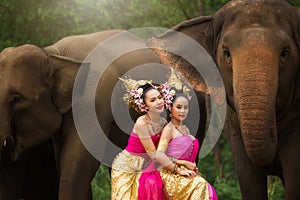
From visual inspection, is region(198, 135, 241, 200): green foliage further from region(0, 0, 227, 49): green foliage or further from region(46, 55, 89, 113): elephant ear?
region(46, 55, 89, 113): elephant ear

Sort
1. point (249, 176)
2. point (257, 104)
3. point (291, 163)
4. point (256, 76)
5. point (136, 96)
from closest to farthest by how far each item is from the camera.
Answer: point (257, 104) → point (256, 76) → point (136, 96) → point (291, 163) → point (249, 176)

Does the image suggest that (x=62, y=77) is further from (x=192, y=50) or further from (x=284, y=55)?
(x=284, y=55)

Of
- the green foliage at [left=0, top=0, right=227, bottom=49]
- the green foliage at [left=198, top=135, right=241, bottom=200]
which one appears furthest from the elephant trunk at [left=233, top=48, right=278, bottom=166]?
the green foliage at [left=0, top=0, right=227, bottom=49]

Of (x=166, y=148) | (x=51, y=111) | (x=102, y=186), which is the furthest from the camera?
(x=102, y=186)

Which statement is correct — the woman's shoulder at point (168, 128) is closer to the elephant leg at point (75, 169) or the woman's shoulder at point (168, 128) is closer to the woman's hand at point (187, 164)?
the woman's hand at point (187, 164)

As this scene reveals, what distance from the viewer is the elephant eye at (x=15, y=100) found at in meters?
9.45

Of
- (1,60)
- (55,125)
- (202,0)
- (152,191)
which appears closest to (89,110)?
(55,125)

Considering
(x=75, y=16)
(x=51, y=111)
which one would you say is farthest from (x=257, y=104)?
(x=75, y=16)

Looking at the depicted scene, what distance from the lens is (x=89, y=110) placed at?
9.63 metres

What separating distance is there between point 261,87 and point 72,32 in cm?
946

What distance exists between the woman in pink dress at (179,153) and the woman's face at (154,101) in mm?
68

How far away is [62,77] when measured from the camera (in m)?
9.74

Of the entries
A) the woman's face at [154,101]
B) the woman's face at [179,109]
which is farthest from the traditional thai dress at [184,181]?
the woman's face at [154,101]

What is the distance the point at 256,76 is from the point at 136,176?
4.42ft
